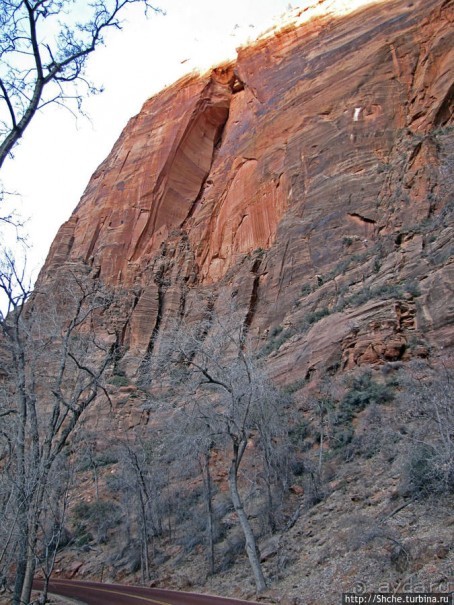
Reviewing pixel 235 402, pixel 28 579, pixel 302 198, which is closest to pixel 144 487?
pixel 235 402

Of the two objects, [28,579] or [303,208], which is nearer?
[28,579]

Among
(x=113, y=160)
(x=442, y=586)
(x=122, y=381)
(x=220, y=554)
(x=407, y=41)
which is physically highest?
(x=113, y=160)

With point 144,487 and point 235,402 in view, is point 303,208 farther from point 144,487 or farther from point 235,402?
point 235,402

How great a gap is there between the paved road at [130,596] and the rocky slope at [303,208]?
7.44 ft

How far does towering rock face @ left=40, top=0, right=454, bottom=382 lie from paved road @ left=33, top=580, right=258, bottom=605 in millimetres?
10756

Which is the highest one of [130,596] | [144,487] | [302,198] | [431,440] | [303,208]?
[302,198]

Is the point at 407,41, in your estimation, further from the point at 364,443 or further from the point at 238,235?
the point at 364,443

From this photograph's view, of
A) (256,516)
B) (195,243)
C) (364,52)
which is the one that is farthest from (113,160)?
(256,516)

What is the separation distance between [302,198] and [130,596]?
26153mm

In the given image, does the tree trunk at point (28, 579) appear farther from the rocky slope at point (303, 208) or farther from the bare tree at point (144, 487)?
the bare tree at point (144, 487)

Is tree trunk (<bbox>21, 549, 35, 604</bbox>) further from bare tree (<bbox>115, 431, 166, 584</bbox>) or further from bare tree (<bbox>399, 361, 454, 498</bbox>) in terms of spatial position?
bare tree (<bbox>115, 431, 166, 584</bbox>)

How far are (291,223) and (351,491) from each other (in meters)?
22.0

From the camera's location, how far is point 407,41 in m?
34.7

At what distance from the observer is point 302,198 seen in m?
34.2
